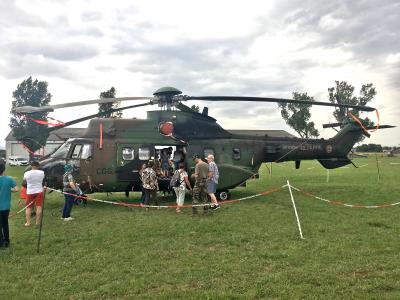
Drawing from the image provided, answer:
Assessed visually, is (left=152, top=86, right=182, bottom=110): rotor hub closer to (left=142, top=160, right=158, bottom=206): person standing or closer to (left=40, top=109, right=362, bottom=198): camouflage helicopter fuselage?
(left=40, top=109, right=362, bottom=198): camouflage helicopter fuselage

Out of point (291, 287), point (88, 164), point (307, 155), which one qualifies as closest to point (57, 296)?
point (291, 287)

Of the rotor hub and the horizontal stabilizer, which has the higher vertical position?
the rotor hub

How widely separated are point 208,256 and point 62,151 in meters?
8.32

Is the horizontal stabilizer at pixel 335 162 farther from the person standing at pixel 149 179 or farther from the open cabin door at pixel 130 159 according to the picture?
the person standing at pixel 149 179

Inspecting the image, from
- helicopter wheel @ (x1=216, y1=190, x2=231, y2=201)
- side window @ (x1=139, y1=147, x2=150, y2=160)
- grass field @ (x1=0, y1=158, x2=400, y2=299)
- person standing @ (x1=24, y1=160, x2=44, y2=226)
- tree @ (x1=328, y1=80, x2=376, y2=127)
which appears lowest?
grass field @ (x1=0, y1=158, x2=400, y2=299)

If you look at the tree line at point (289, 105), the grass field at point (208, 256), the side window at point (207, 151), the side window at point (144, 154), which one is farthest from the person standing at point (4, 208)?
the tree line at point (289, 105)

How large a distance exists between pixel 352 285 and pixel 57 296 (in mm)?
4292

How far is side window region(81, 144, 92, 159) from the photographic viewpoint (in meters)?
13.2

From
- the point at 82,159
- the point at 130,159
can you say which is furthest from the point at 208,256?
the point at 82,159

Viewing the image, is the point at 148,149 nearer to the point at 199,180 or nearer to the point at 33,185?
the point at 199,180

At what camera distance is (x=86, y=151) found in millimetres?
13273

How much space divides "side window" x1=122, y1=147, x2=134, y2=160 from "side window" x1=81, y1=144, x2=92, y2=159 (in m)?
1.19

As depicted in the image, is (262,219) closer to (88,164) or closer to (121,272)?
(121,272)

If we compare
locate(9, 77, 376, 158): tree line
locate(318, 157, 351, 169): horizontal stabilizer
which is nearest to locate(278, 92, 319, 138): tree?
locate(9, 77, 376, 158): tree line
